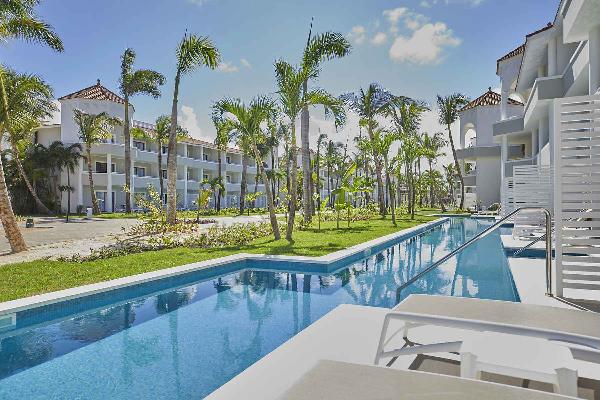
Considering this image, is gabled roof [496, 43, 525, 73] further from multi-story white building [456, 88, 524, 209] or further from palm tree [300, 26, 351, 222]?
palm tree [300, 26, 351, 222]

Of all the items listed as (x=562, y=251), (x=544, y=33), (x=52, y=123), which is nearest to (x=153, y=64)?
(x=52, y=123)

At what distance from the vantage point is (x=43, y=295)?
665 centimetres

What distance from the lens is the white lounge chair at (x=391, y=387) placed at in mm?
1892

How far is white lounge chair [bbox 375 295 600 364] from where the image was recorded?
8.32 feet

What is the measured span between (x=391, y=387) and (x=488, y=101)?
4153cm

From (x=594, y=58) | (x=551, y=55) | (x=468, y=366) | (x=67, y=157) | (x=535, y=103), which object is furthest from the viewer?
(x=67, y=157)

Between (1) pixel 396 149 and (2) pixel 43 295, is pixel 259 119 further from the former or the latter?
(1) pixel 396 149

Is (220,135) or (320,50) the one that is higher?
(320,50)

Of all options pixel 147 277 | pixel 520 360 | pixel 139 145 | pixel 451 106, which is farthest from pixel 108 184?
pixel 520 360

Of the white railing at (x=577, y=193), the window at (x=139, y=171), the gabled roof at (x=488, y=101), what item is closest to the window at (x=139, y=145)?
the window at (x=139, y=171)

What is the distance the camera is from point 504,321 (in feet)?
9.49

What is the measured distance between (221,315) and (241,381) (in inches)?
120

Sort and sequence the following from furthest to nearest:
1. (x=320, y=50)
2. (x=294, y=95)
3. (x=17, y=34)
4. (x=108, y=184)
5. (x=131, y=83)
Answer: (x=108, y=184)
(x=131, y=83)
(x=320, y=50)
(x=294, y=95)
(x=17, y=34)

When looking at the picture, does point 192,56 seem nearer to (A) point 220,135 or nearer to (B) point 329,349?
(A) point 220,135
